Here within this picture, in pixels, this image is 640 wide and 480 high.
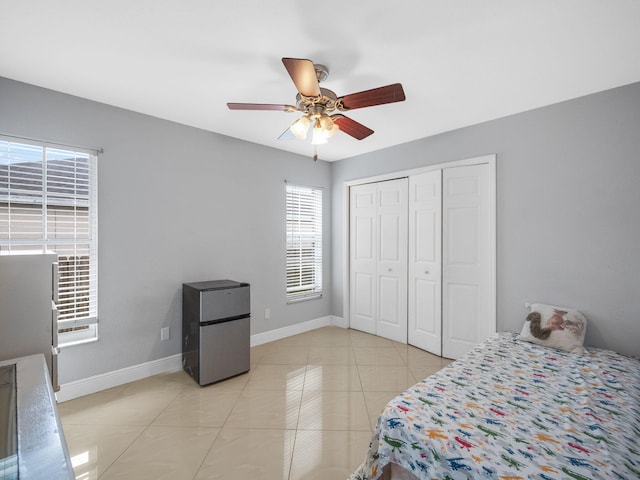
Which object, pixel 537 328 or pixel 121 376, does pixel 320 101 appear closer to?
pixel 537 328

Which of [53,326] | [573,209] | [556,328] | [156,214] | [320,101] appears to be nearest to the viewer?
[53,326]

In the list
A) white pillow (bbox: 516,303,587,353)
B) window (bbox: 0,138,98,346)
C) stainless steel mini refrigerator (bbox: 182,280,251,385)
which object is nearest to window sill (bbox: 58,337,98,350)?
window (bbox: 0,138,98,346)

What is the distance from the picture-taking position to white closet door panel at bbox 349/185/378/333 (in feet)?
13.8

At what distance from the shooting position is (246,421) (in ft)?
7.30

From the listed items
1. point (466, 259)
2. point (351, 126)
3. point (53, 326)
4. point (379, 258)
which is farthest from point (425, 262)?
point (53, 326)

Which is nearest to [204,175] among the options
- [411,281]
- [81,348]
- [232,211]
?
[232,211]

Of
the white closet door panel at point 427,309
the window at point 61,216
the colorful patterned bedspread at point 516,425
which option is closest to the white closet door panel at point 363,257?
the white closet door panel at point 427,309

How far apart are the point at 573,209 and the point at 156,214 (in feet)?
12.8

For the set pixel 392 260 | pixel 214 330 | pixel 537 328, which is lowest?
pixel 214 330

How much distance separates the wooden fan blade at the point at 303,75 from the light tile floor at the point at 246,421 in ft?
7.66

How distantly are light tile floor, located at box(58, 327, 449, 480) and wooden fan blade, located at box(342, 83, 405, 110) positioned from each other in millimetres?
2285

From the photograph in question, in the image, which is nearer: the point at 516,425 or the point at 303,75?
the point at 516,425

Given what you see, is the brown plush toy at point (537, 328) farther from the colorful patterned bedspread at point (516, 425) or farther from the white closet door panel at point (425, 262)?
the white closet door panel at point (425, 262)

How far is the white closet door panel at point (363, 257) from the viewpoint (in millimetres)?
4207
